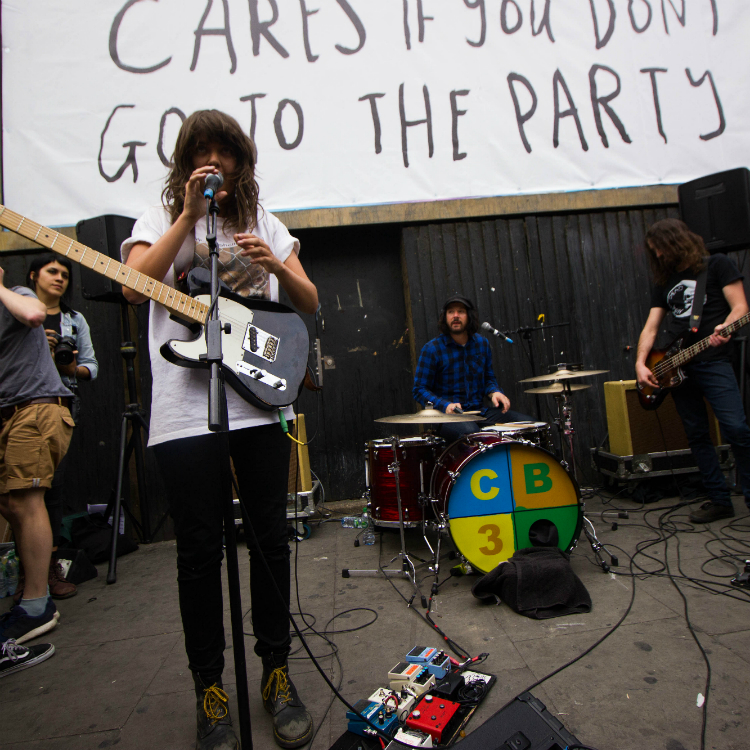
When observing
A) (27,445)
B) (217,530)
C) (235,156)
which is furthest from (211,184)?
(27,445)

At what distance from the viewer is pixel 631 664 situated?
6.23 ft

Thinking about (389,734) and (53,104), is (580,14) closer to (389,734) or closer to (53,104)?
(53,104)

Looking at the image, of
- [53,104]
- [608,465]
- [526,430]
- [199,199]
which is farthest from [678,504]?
[53,104]

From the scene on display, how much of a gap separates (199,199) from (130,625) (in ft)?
7.72

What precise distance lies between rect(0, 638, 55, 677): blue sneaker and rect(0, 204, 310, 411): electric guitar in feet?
6.06

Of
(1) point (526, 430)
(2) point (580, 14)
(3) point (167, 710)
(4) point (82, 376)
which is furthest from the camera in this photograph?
(2) point (580, 14)

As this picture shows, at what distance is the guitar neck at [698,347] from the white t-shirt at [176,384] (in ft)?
10.2

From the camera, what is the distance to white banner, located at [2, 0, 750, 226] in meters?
4.44

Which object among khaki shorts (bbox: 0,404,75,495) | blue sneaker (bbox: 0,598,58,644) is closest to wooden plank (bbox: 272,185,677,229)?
khaki shorts (bbox: 0,404,75,495)

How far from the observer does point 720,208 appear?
4449 mm

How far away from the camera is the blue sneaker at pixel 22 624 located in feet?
8.16

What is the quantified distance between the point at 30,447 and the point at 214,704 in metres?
1.81

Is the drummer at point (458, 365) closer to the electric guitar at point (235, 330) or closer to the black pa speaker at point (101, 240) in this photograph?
the electric guitar at point (235, 330)

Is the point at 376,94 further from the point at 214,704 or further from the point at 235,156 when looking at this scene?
the point at 214,704
